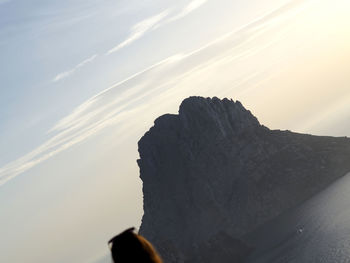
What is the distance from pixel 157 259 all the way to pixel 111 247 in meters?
0.80

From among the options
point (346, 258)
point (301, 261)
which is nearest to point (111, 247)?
point (346, 258)

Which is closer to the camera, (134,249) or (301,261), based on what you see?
(134,249)

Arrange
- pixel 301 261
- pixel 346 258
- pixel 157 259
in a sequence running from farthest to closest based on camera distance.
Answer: pixel 301 261 < pixel 346 258 < pixel 157 259

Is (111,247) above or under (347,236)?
above

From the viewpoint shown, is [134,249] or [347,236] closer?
[134,249]

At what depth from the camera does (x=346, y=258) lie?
169 metres

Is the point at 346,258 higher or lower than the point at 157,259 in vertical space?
lower

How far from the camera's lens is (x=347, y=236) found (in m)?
198

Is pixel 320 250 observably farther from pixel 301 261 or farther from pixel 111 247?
pixel 111 247

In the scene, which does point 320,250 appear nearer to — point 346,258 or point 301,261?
point 301,261

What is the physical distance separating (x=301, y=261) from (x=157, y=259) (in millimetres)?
199559

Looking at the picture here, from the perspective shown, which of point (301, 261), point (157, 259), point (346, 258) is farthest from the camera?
point (301, 261)

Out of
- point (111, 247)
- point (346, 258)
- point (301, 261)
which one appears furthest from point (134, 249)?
point (301, 261)

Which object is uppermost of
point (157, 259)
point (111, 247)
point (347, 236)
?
point (111, 247)
